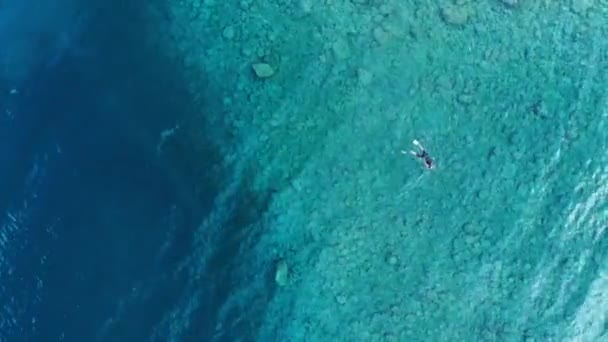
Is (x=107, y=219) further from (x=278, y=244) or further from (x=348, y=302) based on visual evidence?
(x=348, y=302)

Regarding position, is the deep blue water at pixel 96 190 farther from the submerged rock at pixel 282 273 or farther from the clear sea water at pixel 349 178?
the submerged rock at pixel 282 273

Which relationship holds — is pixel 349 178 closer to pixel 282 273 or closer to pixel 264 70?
pixel 282 273

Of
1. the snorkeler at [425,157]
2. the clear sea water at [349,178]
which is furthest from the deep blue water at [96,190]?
the snorkeler at [425,157]

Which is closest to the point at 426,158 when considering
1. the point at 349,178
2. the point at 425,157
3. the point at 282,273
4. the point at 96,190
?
the point at 425,157

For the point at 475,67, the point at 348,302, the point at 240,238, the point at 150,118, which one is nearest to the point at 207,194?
the point at 240,238

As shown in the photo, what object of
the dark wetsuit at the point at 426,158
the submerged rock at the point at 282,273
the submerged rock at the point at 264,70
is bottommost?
the submerged rock at the point at 282,273

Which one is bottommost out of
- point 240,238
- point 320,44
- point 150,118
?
point 240,238

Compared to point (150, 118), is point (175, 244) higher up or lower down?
lower down

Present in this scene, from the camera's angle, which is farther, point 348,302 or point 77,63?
point 77,63
